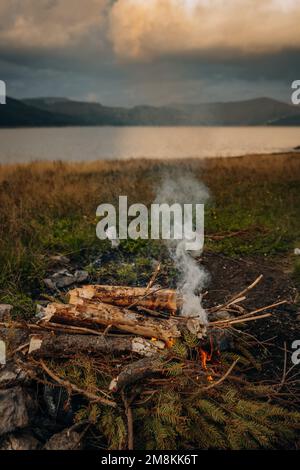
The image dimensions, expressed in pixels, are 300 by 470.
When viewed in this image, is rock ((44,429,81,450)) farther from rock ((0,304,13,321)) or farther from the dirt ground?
the dirt ground

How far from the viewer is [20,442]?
8.52 feet

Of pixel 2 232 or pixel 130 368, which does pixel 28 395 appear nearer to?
pixel 130 368

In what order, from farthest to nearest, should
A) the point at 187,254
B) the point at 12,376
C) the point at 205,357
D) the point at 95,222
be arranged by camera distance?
1. the point at 95,222
2. the point at 187,254
3. the point at 205,357
4. the point at 12,376

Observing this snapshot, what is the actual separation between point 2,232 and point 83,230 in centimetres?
157

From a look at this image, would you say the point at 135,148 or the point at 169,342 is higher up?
the point at 135,148

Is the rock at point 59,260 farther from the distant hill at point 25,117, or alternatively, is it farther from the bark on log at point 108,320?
the distant hill at point 25,117

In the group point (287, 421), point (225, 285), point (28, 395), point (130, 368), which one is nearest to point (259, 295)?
point (225, 285)

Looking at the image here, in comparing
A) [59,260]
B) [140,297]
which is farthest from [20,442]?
Result: [59,260]

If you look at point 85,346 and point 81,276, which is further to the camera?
point 81,276

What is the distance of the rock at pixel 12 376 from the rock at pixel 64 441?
60 cm

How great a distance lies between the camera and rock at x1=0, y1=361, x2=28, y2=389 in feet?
9.88

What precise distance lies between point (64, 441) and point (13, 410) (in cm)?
45

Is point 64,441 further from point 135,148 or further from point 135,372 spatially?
point 135,148

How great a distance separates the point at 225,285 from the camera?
18.8ft
